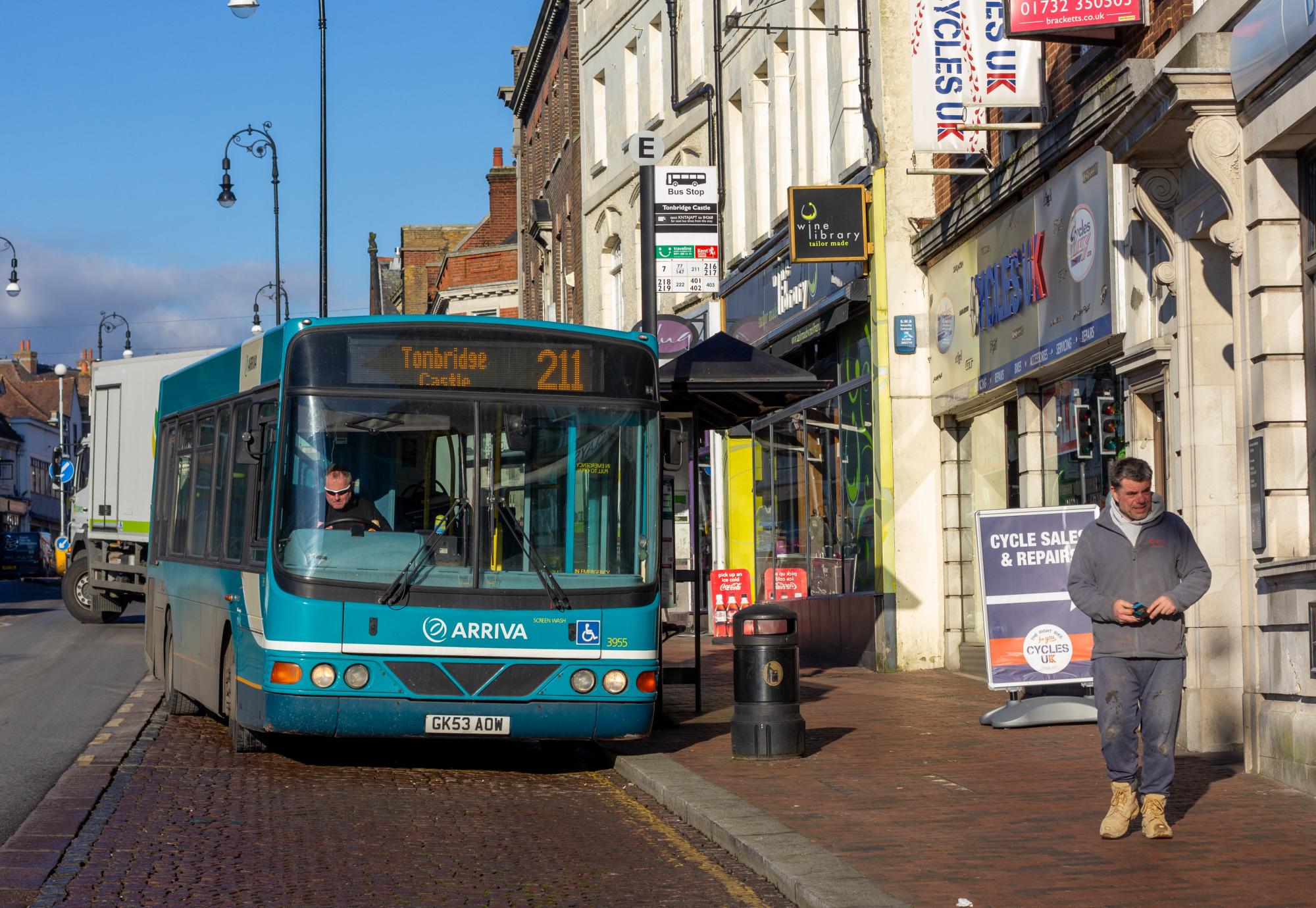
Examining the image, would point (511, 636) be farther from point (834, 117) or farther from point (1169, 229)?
point (834, 117)

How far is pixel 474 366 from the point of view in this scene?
11.4m

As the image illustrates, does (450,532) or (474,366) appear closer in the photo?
(450,532)

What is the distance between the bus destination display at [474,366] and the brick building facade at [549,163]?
87.3 ft

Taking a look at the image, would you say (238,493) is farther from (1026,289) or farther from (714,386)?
(1026,289)

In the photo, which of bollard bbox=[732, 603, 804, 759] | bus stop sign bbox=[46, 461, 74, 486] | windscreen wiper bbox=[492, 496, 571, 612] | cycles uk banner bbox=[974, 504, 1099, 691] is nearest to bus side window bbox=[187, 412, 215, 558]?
windscreen wiper bbox=[492, 496, 571, 612]

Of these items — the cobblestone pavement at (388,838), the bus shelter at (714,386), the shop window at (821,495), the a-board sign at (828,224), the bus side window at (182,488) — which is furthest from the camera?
the shop window at (821,495)

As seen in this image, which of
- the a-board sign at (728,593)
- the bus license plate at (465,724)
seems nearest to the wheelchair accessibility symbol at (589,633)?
the bus license plate at (465,724)

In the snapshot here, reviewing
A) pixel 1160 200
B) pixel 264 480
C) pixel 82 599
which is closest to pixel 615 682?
pixel 264 480

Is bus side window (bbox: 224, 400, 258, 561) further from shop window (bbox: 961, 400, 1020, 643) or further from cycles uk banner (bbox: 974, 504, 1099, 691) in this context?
shop window (bbox: 961, 400, 1020, 643)

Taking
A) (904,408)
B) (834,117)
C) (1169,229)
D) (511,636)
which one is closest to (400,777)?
(511,636)

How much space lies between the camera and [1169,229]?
12.0 metres

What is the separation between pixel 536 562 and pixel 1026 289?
6757mm

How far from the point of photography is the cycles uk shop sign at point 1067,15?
12953mm

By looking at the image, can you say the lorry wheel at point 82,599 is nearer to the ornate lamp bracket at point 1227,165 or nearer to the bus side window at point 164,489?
the bus side window at point 164,489
